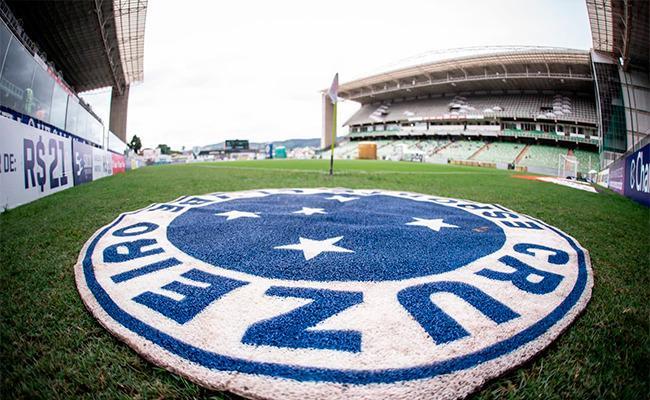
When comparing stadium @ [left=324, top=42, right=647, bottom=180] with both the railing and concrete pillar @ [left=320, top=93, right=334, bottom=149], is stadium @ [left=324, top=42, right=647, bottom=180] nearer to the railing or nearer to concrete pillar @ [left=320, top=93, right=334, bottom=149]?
the railing

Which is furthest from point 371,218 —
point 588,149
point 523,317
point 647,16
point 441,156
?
point 588,149

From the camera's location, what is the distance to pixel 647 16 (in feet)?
42.4

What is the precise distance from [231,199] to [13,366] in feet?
10.6

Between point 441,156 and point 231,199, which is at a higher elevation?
point 441,156

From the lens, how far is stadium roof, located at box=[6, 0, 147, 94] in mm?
16109

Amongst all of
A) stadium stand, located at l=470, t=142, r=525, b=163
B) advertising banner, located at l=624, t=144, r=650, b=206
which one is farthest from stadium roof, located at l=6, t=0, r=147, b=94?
stadium stand, located at l=470, t=142, r=525, b=163

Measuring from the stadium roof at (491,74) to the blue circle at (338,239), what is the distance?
125ft

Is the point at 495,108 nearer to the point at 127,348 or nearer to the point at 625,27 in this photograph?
the point at 625,27

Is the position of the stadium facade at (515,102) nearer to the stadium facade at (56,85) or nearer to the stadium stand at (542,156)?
the stadium stand at (542,156)

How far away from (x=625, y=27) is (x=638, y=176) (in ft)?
48.3

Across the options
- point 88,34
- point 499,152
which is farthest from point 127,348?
point 499,152

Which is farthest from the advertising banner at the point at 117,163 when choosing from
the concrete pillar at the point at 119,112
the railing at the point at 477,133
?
the railing at the point at 477,133

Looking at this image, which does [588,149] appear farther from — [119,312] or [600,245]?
[119,312]

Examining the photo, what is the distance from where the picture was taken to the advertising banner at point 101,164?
8.14 meters
